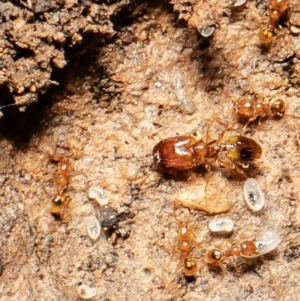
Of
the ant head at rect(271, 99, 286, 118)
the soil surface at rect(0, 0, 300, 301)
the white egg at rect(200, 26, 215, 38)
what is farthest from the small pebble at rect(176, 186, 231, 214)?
the white egg at rect(200, 26, 215, 38)

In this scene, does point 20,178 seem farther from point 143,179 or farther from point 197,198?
point 197,198

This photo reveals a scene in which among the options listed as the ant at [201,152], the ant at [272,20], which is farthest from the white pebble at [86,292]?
the ant at [272,20]

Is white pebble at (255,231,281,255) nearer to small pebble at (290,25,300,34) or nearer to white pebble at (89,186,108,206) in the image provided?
white pebble at (89,186,108,206)

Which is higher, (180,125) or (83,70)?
(83,70)

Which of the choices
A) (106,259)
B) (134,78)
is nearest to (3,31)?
(134,78)

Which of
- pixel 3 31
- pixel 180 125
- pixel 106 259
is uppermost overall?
pixel 3 31

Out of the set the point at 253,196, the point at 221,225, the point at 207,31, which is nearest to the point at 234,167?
the point at 253,196
